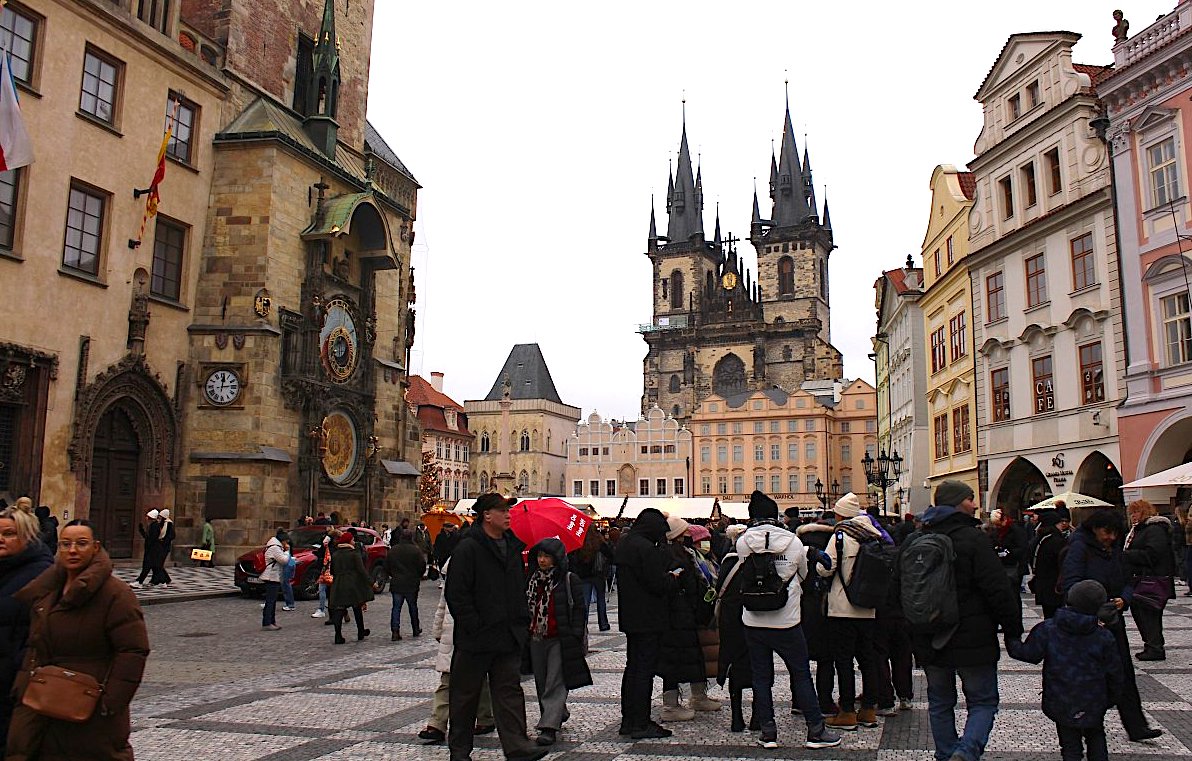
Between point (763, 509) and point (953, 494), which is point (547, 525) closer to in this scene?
point (763, 509)

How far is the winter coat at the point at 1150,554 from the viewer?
10094 mm

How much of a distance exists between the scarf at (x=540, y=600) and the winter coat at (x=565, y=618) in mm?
42

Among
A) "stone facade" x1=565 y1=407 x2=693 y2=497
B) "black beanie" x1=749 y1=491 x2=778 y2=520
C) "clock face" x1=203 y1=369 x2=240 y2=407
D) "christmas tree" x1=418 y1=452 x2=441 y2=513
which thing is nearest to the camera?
"black beanie" x1=749 y1=491 x2=778 y2=520

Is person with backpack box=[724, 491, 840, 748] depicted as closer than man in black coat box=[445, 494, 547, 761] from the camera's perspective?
No

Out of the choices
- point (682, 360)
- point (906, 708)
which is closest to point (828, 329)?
point (682, 360)

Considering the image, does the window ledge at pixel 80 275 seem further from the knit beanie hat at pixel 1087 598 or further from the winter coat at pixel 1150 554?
the knit beanie hat at pixel 1087 598

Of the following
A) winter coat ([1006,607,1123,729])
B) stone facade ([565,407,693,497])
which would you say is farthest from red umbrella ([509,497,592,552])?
stone facade ([565,407,693,497])

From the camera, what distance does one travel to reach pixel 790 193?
117m

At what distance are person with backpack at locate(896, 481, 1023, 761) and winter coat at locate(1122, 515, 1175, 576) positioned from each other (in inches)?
208

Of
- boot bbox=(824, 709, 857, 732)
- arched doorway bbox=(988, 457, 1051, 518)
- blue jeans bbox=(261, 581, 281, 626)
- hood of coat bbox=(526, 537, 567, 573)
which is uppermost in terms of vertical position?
arched doorway bbox=(988, 457, 1051, 518)

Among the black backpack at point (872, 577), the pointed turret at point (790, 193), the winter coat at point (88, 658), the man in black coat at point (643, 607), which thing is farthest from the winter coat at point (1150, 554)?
the pointed turret at point (790, 193)

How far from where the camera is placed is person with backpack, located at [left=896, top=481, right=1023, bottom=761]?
570 centimetres

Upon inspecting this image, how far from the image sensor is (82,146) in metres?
20.1

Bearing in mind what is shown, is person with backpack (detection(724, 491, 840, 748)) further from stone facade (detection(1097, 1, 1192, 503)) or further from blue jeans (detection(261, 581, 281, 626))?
stone facade (detection(1097, 1, 1192, 503))
